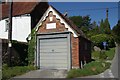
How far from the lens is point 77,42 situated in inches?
733

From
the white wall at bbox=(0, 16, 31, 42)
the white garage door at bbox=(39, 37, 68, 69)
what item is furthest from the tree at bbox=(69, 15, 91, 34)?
the white garage door at bbox=(39, 37, 68, 69)

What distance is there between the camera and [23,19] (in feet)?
90.0

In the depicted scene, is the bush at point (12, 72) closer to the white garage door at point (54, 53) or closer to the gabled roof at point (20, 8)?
the white garage door at point (54, 53)

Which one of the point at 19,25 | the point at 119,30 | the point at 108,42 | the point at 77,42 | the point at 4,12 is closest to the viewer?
the point at 119,30

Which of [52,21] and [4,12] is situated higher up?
[4,12]

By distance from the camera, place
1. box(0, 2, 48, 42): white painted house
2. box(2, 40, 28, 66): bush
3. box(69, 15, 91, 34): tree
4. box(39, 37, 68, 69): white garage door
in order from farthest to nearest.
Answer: box(69, 15, 91, 34): tree → box(0, 2, 48, 42): white painted house → box(2, 40, 28, 66): bush → box(39, 37, 68, 69): white garage door

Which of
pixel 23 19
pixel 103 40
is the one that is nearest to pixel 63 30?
pixel 23 19

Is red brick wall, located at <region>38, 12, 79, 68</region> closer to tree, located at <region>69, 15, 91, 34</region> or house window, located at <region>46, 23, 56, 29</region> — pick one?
house window, located at <region>46, 23, 56, 29</region>

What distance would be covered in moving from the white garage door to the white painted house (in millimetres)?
7296

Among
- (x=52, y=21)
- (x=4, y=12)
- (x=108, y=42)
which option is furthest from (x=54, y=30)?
(x=108, y=42)

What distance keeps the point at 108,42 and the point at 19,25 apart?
2673cm

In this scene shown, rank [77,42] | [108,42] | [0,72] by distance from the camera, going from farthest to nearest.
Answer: [108,42] → [77,42] → [0,72]

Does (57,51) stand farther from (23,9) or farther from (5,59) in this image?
(23,9)

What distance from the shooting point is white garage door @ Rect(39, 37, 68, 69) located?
19.1 metres
